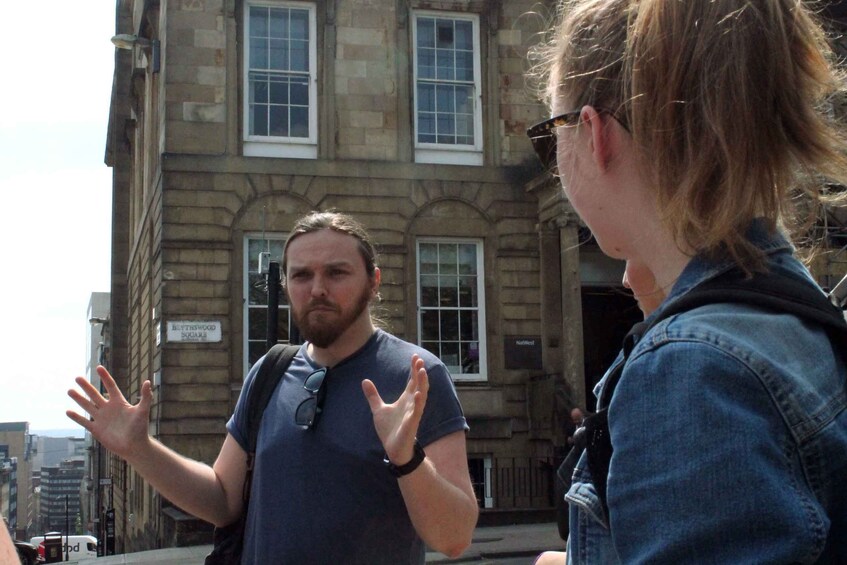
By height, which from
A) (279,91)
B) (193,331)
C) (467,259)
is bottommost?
(193,331)

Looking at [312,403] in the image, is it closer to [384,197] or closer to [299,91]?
[384,197]

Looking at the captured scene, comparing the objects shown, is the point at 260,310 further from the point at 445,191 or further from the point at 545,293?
the point at 545,293

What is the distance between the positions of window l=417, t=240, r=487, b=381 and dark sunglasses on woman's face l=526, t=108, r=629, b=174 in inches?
613

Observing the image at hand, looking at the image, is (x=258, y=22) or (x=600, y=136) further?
(x=258, y=22)

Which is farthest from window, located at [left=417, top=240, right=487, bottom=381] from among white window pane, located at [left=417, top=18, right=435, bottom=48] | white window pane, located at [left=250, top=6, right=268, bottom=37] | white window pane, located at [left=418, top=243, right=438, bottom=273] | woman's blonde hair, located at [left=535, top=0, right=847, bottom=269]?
woman's blonde hair, located at [left=535, top=0, right=847, bottom=269]

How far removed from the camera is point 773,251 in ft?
4.10

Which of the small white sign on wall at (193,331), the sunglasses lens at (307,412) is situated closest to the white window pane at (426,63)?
the small white sign on wall at (193,331)

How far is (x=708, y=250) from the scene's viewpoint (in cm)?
123

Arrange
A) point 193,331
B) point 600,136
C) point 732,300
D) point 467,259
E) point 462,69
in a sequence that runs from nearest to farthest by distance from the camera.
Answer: point 732,300, point 600,136, point 193,331, point 467,259, point 462,69

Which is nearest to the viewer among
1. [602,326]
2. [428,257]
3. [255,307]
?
[255,307]

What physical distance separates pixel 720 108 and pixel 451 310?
1632cm

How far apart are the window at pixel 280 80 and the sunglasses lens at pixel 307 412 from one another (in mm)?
14341

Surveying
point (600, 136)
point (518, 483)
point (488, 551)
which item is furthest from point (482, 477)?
point (600, 136)

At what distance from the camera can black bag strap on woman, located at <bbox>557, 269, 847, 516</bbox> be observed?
1.16 m
